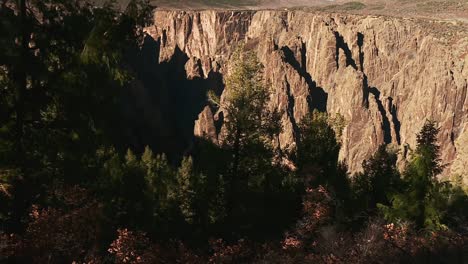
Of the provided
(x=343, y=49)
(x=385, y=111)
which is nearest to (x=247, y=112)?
(x=385, y=111)

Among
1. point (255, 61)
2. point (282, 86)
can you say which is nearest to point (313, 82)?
point (282, 86)

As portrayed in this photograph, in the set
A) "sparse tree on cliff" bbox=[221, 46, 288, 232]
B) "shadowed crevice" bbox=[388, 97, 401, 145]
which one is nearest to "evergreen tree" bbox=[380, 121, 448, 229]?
"sparse tree on cliff" bbox=[221, 46, 288, 232]

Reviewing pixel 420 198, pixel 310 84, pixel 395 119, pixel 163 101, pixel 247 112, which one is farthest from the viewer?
pixel 310 84

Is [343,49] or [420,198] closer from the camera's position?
[420,198]

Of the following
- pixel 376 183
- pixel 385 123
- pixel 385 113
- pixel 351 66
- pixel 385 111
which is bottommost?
pixel 385 123

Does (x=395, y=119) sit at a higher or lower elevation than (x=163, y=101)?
lower

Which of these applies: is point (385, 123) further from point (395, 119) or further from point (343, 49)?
point (343, 49)

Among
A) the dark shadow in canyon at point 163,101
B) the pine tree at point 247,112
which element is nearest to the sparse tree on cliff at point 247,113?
the pine tree at point 247,112

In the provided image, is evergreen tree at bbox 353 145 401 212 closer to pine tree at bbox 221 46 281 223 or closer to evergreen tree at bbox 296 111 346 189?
evergreen tree at bbox 296 111 346 189
